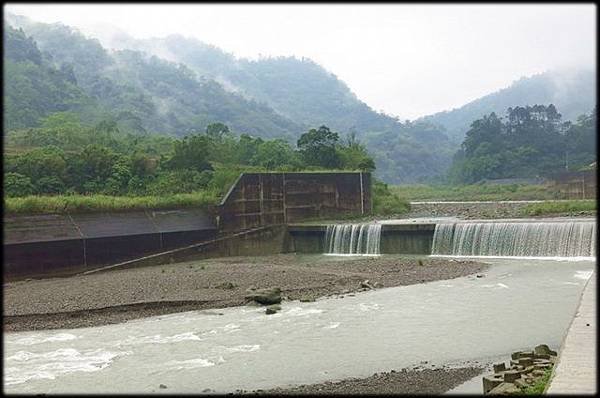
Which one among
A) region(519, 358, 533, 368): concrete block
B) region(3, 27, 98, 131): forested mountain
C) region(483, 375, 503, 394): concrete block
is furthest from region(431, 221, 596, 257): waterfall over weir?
region(3, 27, 98, 131): forested mountain

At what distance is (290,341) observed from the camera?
35.0 feet

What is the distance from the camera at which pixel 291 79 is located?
146375 millimetres

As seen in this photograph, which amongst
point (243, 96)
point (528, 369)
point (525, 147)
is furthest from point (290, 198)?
point (243, 96)

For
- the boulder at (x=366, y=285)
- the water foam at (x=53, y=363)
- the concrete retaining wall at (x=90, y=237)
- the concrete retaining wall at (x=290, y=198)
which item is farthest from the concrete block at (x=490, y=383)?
the concrete retaining wall at (x=290, y=198)

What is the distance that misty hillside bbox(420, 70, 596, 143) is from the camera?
Result: 13850cm

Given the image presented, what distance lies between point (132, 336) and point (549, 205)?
22242 mm

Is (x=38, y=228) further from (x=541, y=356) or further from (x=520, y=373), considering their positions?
(x=520, y=373)

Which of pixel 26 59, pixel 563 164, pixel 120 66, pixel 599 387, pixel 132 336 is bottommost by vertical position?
pixel 132 336

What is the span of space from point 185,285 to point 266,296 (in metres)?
3.34

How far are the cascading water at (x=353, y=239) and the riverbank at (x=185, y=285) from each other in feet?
6.68

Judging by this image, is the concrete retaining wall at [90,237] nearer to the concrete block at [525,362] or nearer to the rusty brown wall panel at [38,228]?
the rusty brown wall panel at [38,228]

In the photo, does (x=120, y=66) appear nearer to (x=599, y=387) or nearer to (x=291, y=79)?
(x=291, y=79)

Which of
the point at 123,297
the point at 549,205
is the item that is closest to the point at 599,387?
the point at 123,297

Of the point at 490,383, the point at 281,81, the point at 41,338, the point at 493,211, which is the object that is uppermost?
the point at 281,81
